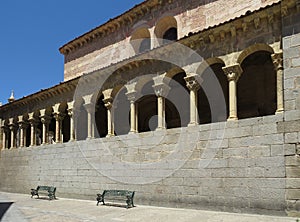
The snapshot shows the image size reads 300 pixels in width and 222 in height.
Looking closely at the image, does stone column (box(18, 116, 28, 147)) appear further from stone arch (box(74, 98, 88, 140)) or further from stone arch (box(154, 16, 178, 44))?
stone arch (box(154, 16, 178, 44))

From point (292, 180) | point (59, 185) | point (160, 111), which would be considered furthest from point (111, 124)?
point (292, 180)

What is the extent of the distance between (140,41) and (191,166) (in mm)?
7963

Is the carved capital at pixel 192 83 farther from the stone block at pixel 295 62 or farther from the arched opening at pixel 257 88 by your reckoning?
the stone block at pixel 295 62

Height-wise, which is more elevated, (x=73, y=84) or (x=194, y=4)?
(x=194, y=4)

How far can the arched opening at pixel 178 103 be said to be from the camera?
41.7 feet

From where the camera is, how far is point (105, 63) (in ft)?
54.6

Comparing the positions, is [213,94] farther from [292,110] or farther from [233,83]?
[292,110]

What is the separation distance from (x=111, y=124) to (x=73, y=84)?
9.57 feet

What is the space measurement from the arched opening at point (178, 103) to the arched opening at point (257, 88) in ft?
6.98

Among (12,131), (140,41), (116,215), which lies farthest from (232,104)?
(12,131)

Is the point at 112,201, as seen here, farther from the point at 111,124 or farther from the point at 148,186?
the point at 111,124

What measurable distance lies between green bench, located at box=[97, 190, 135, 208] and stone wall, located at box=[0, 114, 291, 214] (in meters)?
0.34

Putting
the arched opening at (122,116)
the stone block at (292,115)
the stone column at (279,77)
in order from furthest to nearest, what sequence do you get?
the arched opening at (122,116) < the stone column at (279,77) < the stone block at (292,115)

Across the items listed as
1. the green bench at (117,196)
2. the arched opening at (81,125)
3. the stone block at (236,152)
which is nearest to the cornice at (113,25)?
the arched opening at (81,125)
